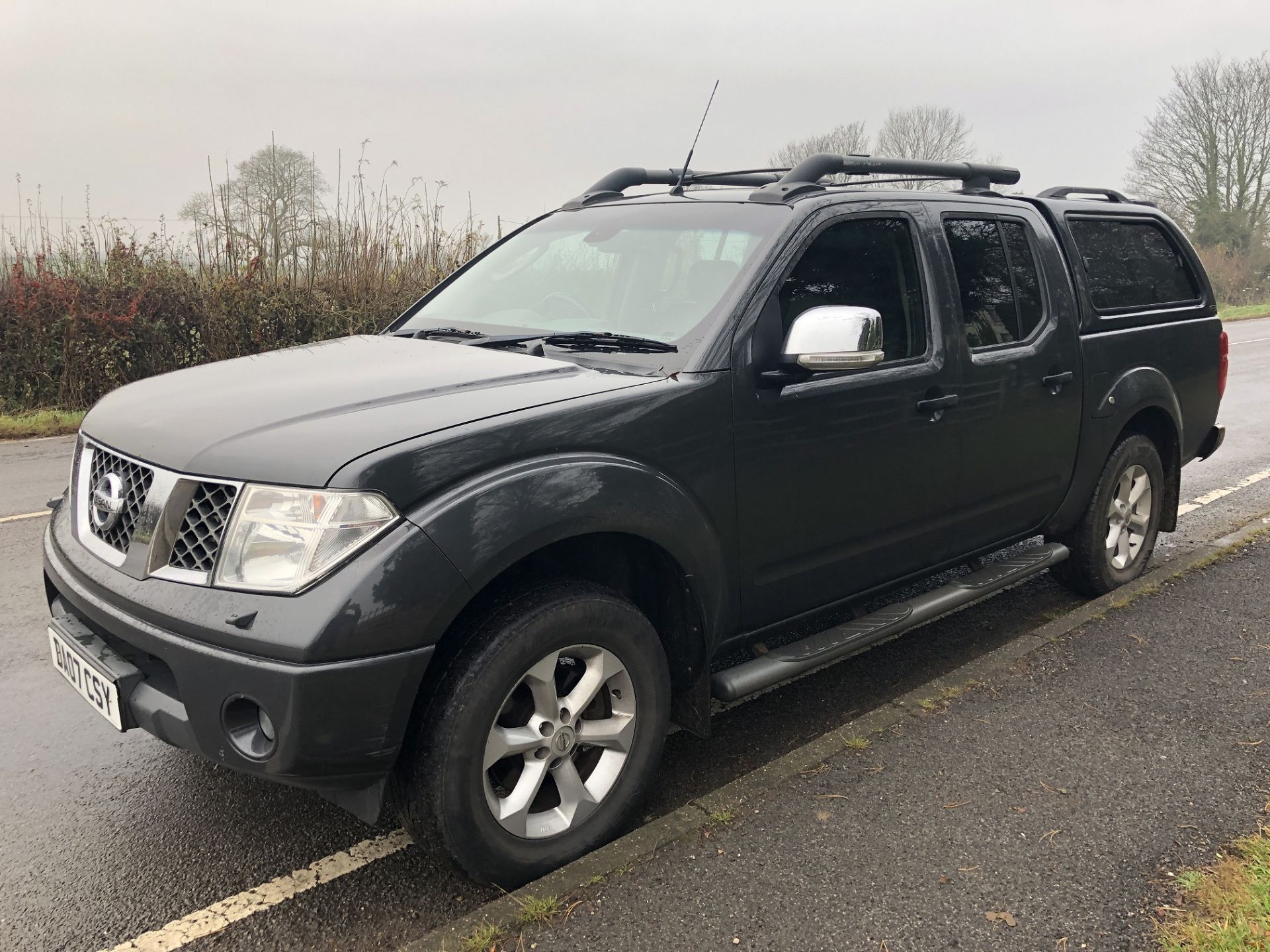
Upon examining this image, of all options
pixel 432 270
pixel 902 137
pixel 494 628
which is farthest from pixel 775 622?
pixel 902 137

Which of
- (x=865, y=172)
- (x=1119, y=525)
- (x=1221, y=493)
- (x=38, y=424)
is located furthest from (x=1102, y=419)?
(x=38, y=424)

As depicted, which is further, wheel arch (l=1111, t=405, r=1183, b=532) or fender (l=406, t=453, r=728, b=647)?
wheel arch (l=1111, t=405, r=1183, b=532)

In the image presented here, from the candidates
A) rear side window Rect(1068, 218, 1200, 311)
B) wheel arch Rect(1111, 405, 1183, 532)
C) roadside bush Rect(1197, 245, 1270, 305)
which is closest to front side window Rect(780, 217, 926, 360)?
rear side window Rect(1068, 218, 1200, 311)

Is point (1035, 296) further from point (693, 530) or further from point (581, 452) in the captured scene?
point (581, 452)

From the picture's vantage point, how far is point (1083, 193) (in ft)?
16.4

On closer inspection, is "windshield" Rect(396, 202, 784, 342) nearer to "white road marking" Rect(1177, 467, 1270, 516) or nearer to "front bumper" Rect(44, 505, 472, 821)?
"front bumper" Rect(44, 505, 472, 821)

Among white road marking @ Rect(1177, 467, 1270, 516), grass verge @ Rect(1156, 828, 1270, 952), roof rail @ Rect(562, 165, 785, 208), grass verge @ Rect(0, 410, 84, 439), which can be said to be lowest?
grass verge @ Rect(0, 410, 84, 439)

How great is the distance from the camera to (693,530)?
9.00 feet

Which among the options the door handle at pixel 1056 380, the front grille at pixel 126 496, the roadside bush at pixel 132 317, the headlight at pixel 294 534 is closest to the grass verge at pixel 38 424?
the roadside bush at pixel 132 317

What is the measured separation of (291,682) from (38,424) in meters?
9.80

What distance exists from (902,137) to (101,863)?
4711 centimetres

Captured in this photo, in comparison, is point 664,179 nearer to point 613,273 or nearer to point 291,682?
point 613,273

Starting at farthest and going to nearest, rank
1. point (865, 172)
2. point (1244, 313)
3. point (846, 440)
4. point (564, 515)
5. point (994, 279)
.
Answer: point (1244, 313) < point (994, 279) < point (865, 172) < point (846, 440) < point (564, 515)

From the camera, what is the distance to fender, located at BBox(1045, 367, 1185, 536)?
4.34m
